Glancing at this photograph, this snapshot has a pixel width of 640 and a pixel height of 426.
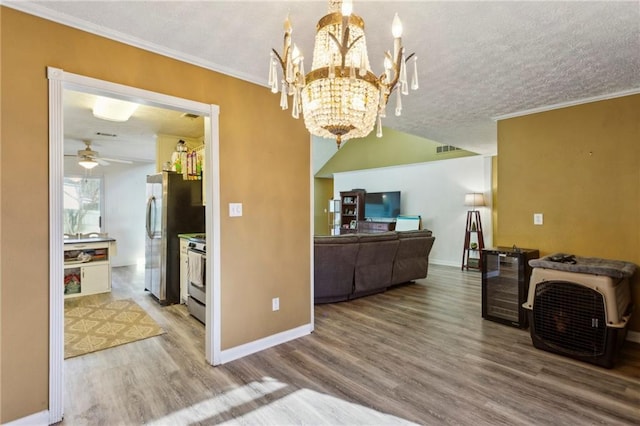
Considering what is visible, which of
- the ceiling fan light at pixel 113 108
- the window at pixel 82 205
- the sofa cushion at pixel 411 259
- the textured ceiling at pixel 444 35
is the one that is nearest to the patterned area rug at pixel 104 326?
the ceiling fan light at pixel 113 108

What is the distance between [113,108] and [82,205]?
397 cm

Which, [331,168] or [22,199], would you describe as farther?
[331,168]

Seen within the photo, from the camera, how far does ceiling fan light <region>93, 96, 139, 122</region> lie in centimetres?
336

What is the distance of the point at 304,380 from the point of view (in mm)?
2338

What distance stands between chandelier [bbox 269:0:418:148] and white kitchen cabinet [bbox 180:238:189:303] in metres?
3.11

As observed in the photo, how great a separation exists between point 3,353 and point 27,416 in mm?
414

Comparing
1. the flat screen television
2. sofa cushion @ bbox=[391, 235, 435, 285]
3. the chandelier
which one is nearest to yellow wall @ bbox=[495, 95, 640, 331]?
sofa cushion @ bbox=[391, 235, 435, 285]

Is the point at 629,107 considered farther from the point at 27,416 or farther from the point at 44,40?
the point at 27,416

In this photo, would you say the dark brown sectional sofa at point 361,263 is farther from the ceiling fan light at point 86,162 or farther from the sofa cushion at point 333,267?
the ceiling fan light at point 86,162

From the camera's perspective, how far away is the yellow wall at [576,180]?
3.08m

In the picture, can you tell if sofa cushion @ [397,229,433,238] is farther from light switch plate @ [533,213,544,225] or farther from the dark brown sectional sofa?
light switch plate @ [533,213,544,225]

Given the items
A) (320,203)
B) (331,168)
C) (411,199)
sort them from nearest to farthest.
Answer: (411,199) < (331,168) < (320,203)

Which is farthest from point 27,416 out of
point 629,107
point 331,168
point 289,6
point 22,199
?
point 331,168

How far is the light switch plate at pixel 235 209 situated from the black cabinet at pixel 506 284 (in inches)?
112
